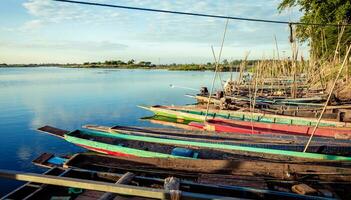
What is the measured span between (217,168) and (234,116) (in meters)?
7.91

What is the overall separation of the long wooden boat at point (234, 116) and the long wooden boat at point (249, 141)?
10.4 feet

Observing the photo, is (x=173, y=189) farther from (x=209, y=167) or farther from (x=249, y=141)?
(x=249, y=141)

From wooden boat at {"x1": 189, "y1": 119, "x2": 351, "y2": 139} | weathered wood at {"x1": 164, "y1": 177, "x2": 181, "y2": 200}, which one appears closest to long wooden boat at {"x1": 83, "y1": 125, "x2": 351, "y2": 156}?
wooden boat at {"x1": 189, "y1": 119, "x2": 351, "y2": 139}

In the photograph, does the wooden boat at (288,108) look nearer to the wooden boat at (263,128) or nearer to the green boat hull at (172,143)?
the wooden boat at (263,128)

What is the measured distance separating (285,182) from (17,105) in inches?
869

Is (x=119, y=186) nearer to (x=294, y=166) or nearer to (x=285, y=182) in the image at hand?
(x=285, y=182)

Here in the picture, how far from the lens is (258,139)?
29.7ft

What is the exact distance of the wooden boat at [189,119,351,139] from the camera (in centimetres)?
1027

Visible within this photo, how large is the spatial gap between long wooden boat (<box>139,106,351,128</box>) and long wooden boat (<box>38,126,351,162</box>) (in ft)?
14.5

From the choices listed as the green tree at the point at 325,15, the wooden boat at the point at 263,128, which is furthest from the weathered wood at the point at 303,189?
the green tree at the point at 325,15

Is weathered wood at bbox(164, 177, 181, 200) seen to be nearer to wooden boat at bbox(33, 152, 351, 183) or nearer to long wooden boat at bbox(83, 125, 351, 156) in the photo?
wooden boat at bbox(33, 152, 351, 183)

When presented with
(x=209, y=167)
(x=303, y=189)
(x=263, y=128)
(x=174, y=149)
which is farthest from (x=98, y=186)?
(x=263, y=128)

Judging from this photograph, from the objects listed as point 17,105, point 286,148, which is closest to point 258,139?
point 286,148

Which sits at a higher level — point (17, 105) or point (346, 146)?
point (346, 146)
